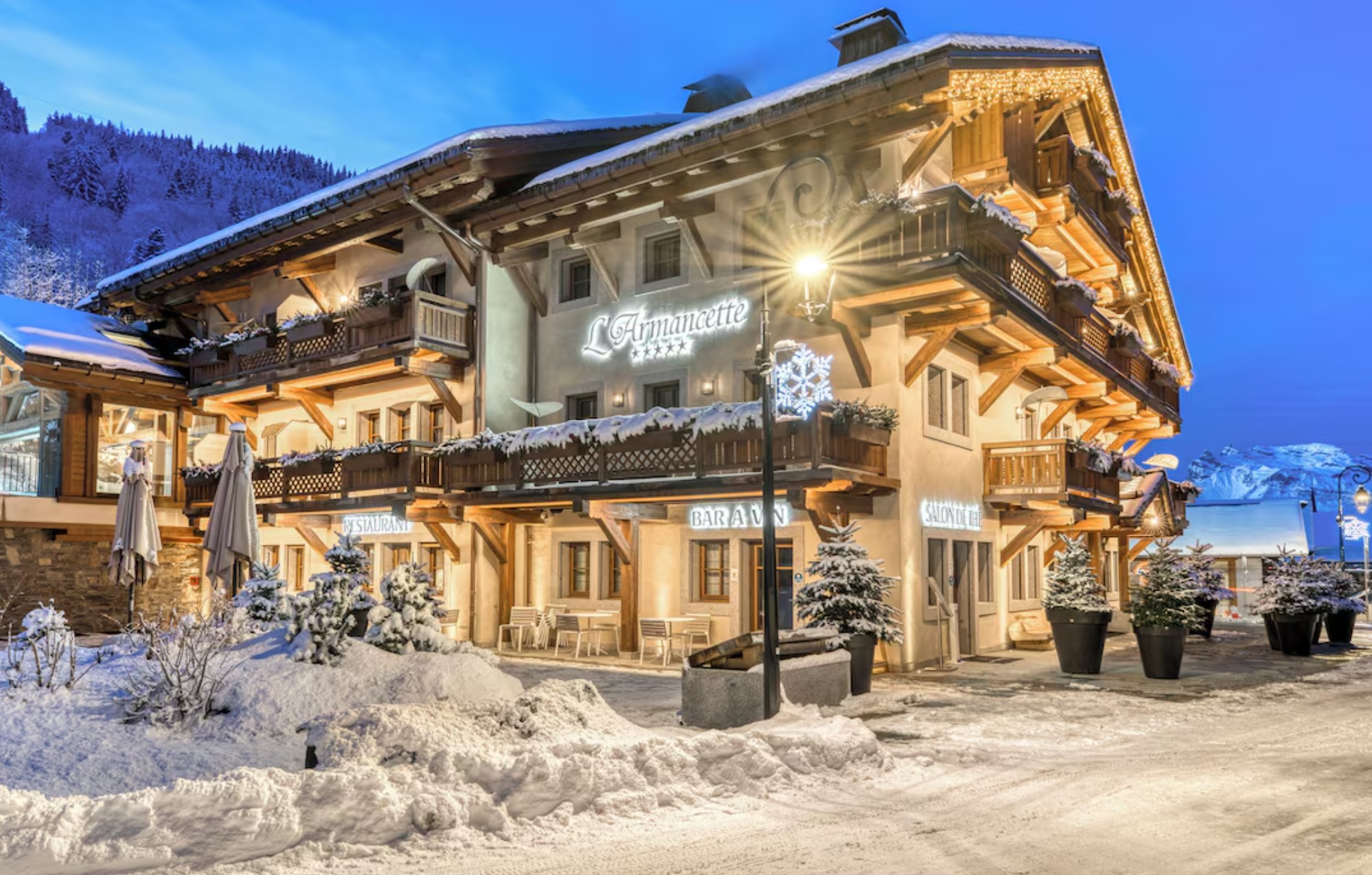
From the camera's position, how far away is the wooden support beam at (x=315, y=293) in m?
25.5

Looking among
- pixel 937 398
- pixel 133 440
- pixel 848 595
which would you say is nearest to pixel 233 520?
pixel 848 595

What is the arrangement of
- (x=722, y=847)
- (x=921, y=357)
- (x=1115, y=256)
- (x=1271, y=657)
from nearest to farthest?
(x=722, y=847) < (x=921, y=357) < (x=1271, y=657) < (x=1115, y=256)

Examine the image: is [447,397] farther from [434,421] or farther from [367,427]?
[367,427]

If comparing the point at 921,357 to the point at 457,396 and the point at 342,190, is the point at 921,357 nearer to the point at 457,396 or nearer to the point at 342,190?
the point at 457,396

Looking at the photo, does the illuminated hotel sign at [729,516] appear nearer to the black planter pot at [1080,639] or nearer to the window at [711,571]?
the window at [711,571]

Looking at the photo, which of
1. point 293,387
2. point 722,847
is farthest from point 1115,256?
point 722,847

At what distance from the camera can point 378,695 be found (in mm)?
10430

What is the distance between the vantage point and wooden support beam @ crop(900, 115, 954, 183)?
16234 millimetres

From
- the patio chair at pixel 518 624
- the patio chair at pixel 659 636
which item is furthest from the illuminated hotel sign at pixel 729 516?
the patio chair at pixel 518 624

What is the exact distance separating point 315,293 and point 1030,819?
22126 mm

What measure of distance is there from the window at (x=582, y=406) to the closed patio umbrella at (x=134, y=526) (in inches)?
307

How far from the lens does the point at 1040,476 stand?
19562 millimetres

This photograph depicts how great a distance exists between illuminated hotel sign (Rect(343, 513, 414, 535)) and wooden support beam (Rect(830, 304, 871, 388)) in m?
10.9

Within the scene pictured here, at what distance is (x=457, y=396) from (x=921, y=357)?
33.1 feet
